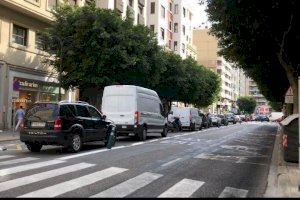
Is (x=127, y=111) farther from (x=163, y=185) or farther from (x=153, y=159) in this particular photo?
(x=163, y=185)

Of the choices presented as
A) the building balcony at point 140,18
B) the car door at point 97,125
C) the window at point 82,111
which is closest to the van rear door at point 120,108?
the car door at point 97,125

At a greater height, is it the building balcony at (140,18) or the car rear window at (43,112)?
the building balcony at (140,18)

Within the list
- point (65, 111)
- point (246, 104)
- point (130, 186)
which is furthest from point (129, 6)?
point (246, 104)

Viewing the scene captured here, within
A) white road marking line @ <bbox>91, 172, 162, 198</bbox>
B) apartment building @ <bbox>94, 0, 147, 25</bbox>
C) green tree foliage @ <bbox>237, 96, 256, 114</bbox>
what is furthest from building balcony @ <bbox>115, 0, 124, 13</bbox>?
green tree foliage @ <bbox>237, 96, 256, 114</bbox>

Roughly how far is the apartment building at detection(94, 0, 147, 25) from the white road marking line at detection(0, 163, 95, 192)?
2803 centimetres

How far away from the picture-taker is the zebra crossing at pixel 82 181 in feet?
28.5

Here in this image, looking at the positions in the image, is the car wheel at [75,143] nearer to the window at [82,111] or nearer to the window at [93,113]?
the window at [82,111]

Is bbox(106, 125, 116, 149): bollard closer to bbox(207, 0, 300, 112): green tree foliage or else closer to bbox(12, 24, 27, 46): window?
bbox(207, 0, 300, 112): green tree foliage

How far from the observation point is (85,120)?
16766 millimetres

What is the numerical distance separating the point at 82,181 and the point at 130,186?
112 centimetres

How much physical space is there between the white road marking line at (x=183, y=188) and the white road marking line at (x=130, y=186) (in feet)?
2.14

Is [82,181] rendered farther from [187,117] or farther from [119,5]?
[119,5]

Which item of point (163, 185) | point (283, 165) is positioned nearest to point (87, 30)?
point (283, 165)

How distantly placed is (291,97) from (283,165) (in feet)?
35.6
